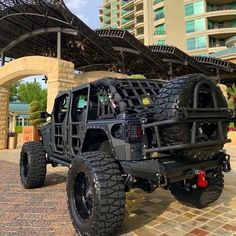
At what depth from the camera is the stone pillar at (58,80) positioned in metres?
12.4

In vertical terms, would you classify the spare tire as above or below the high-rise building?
below

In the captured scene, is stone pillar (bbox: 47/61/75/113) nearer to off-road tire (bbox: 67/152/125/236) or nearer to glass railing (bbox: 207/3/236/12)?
off-road tire (bbox: 67/152/125/236)

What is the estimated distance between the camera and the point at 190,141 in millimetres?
3299

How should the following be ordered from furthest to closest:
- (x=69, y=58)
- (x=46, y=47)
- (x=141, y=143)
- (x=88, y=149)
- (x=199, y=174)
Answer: (x=69, y=58)
(x=46, y=47)
(x=88, y=149)
(x=199, y=174)
(x=141, y=143)

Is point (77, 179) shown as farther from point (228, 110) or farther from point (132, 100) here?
point (228, 110)

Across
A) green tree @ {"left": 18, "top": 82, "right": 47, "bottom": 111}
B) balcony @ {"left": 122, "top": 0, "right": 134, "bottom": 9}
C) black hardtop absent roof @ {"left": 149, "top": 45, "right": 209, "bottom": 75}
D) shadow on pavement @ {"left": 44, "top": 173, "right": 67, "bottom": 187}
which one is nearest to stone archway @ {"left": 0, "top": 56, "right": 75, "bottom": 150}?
shadow on pavement @ {"left": 44, "top": 173, "right": 67, "bottom": 187}

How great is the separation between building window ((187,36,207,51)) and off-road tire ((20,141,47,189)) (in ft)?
156

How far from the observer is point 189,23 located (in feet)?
170

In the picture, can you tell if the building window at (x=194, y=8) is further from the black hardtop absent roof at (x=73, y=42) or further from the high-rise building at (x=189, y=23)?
the black hardtop absent roof at (x=73, y=42)

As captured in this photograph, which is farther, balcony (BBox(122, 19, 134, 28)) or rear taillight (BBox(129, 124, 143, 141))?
balcony (BBox(122, 19, 134, 28))

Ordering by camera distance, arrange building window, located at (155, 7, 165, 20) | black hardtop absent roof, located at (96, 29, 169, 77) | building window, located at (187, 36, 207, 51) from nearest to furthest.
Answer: black hardtop absent roof, located at (96, 29, 169, 77) < building window, located at (187, 36, 207, 51) < building window, located at (155, 7, 165, 20)

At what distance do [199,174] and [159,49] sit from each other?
21684 millimetres

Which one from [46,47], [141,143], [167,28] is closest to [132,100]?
[141,143]

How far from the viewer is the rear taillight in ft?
11.3
